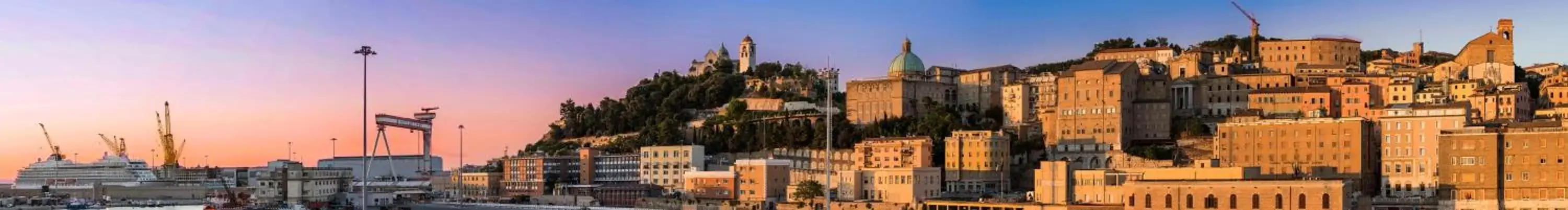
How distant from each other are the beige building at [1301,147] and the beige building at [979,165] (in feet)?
31.3

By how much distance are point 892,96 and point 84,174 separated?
179 feet

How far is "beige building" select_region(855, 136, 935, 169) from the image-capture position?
3346 inches

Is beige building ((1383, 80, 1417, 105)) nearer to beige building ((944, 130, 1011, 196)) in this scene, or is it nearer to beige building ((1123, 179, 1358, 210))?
beige building ((944, 130, 1011, 196))

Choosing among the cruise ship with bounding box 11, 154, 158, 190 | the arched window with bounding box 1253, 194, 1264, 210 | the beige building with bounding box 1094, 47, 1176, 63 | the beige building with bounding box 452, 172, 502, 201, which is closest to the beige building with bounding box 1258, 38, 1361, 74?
the beige building with bounding box 1094, 47, 1176, 63

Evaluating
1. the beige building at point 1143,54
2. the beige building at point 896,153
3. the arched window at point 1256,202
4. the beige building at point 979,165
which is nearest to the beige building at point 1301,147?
the arched window at point 1256,202

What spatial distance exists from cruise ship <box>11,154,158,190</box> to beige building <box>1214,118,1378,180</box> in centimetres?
7011

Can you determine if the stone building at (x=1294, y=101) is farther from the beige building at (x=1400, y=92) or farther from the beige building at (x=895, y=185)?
the beige building at (x=895, y=185)

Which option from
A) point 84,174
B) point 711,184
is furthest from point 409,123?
point 84,174

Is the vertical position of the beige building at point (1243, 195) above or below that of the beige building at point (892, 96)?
below

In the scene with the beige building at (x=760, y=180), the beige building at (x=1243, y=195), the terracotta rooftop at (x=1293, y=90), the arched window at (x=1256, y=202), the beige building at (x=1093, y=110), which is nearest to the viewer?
the beige building at (x=1243, y=195)

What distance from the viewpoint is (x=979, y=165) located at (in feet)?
274

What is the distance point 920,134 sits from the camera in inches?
3573

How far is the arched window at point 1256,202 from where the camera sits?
6600cm

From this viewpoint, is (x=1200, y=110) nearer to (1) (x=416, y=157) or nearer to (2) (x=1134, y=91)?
(2) (x=1134, y=91)
